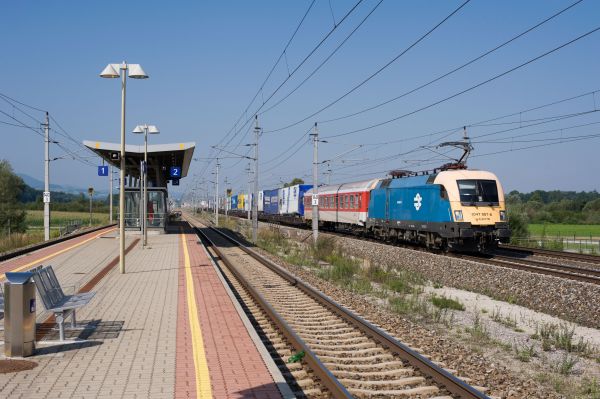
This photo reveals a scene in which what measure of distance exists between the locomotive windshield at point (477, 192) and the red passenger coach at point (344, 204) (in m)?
10.7

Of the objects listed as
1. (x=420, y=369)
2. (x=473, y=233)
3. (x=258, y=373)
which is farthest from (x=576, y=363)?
(x=473, y=233)

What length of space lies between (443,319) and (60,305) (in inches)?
285

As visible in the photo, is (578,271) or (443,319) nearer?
(443,319)

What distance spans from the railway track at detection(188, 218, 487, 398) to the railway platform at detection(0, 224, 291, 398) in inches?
22.4

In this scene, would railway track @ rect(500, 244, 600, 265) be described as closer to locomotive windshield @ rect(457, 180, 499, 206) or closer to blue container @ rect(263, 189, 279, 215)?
locomotive windshield @ rect(457, 180, 499, 206)

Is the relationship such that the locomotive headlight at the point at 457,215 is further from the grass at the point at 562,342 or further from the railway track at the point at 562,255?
the grass at the point at 562,342

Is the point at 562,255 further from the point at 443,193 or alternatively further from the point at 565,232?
the point at 565,232

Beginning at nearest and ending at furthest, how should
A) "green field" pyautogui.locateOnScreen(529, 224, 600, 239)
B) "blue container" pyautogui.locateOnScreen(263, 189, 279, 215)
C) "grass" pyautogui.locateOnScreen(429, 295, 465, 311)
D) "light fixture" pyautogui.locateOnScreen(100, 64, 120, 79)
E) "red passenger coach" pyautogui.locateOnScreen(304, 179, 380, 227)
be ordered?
1. "grass" pyautogui.locateOnScreen(429, 295, 465, 311)
2. "light fixture" pyautogui.locateOnScreen(100, 64, 120, 79)
3. "red passenger coach" pyautogui.locateOnScreen(304, 179, 380, 227)
4. "green field" pyautogui.locateOnScreen(529, 224, 600, 239)
5. "blue container" pyautogui.locateOnScreen(263, 189, 279, 215)

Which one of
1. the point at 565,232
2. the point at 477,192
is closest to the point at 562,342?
the point at 477,192

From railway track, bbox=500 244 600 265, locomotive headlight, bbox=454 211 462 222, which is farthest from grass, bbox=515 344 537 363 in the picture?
railway track, bbox=500 244 600 265

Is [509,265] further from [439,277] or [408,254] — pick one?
[408,254]

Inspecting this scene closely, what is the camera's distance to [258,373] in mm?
6590

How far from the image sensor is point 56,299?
8.69m

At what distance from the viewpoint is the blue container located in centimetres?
6323
